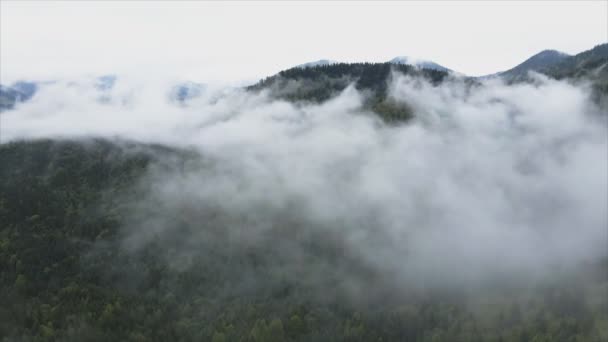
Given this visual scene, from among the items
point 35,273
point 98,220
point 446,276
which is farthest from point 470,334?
point 98,220

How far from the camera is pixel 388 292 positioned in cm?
15750

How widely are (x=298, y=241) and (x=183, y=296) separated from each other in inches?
2655

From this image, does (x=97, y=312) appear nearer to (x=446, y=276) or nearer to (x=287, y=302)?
(x=287, y=302)

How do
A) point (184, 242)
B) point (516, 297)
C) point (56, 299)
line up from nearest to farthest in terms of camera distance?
1. point (56, 299)
2. point (516, 297)
3. point (184, 242)

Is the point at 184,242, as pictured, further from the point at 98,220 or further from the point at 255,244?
the point at 98,220

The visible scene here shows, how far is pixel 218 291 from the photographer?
13625cm

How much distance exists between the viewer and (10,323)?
96.6 m

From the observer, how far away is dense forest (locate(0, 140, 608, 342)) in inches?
4087

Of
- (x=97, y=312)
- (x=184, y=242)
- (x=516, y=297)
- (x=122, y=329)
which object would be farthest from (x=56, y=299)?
(x=516, y=297)

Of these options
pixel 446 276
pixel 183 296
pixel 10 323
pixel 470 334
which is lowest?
pixel 446 276

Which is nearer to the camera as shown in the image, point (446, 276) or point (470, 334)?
point (470, 334)

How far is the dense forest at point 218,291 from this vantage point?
104 meters

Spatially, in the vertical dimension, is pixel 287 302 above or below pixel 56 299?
below

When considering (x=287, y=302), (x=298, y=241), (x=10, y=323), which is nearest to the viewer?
(x=10, y=323)
